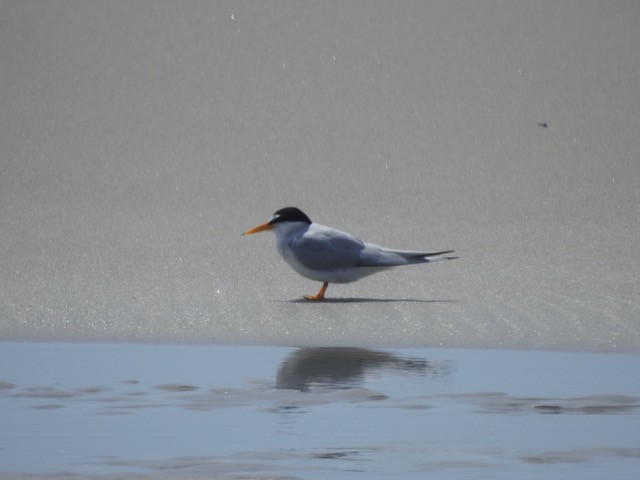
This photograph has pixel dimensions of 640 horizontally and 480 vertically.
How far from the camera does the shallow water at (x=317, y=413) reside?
13.0 feet

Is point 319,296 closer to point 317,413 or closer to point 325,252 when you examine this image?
point 325,252

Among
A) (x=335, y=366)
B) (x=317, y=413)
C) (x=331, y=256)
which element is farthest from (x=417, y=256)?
(x=317, y=413)

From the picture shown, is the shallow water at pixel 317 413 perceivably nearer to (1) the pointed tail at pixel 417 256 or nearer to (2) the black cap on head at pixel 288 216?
(1) the pointed tail at pixel 417 256

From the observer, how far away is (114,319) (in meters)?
7.23

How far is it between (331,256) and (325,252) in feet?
0.15

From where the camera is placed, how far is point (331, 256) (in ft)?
26.7

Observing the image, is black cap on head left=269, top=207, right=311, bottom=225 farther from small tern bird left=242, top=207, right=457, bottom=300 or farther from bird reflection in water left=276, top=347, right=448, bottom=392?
bird reflection in water left=276, top=347, right=448, bottom=392

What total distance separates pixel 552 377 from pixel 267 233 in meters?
4.87

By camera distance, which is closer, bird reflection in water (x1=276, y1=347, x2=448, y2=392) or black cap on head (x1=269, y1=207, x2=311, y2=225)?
bird reflection in water (x1=276, y1=347, x2=448, y2=392)

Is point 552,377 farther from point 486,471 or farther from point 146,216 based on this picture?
point 146,216

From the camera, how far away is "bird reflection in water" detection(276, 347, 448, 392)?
211 inches

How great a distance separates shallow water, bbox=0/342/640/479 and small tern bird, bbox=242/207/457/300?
1775 millimetres

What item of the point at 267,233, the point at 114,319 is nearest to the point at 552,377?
the point at 114,319

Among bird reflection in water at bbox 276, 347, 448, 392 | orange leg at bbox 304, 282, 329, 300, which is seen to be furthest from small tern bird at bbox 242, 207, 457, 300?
bird reflection in water at bbox 276, 347, 448, 392
